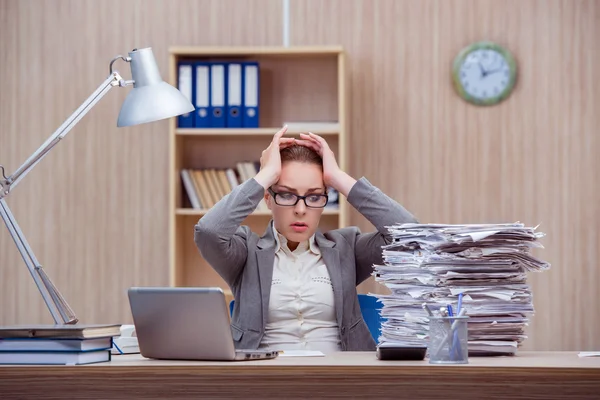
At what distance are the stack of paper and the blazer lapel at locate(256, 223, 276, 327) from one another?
621 millimetres

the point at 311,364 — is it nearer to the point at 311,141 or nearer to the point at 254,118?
the point at 311,141

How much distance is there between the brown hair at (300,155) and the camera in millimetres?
2633

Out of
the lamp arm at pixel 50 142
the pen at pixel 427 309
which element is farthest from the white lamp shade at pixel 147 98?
the pen at pixel 427 309

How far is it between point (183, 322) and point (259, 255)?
2.69 ft

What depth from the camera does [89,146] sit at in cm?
485

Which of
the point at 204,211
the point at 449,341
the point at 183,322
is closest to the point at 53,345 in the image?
the point at 183,322

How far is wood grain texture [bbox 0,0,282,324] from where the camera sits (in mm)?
4805

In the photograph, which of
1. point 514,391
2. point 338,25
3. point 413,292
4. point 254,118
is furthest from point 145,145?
point 514,391

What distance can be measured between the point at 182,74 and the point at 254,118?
16.8 inches

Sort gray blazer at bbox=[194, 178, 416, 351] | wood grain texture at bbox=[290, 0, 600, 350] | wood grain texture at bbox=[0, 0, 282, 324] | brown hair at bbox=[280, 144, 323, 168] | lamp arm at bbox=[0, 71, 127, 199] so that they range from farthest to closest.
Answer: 1. wood grain texture at bbox=[0, 0, 282, 324]
2. wood grain texture at bbox=[290, 0, 600, 350]
3. brown hair at bbox=[280, 144, 323, 168]
4. gray blazer at bbox=[194, 178, 416, 351]
5. lamp arm at bbox=[0, 71, 127, 199]

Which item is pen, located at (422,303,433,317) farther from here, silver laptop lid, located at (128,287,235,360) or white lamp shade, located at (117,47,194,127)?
white lamp shade, located at (117,47,194,127)

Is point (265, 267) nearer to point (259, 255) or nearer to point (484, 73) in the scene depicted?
point (259, 255)

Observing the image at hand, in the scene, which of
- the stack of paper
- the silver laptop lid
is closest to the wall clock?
the stack of paper

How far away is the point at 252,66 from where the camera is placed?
4.49 m
